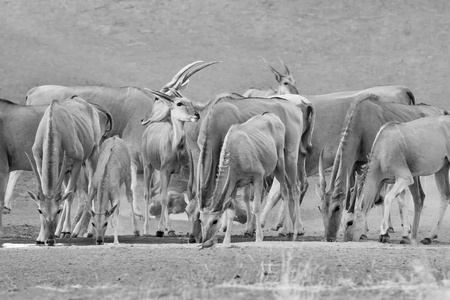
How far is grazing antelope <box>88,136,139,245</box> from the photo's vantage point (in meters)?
14.6

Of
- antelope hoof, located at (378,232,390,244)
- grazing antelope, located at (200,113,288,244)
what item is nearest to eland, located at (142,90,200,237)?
grazing antelope, located at (200,113,288,244)

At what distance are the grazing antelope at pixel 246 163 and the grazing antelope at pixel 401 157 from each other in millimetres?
1119

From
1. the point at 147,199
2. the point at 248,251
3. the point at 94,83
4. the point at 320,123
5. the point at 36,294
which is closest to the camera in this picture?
the point at 36,294

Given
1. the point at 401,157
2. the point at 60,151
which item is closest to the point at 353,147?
the point at 401,157

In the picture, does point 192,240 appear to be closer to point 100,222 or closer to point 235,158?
point 100,222

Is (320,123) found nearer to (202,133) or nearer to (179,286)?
(202,133)

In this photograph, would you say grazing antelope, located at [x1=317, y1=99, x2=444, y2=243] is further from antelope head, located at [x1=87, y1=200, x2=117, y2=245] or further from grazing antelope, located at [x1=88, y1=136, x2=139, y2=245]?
antelope head, located at [x1=87, y1=200, x2=117, y2=245]

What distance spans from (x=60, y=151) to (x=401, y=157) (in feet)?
13.8

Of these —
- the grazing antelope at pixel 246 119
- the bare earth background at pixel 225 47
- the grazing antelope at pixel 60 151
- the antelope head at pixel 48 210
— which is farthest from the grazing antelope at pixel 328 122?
the antelope head at pixel 48 210

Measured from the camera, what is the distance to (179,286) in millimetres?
9406

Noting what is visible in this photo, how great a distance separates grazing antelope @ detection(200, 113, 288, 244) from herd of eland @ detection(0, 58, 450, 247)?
0.5 inches

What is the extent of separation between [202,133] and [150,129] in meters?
3.74

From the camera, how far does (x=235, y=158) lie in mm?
13727

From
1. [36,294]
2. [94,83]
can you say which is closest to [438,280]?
[36,294]
